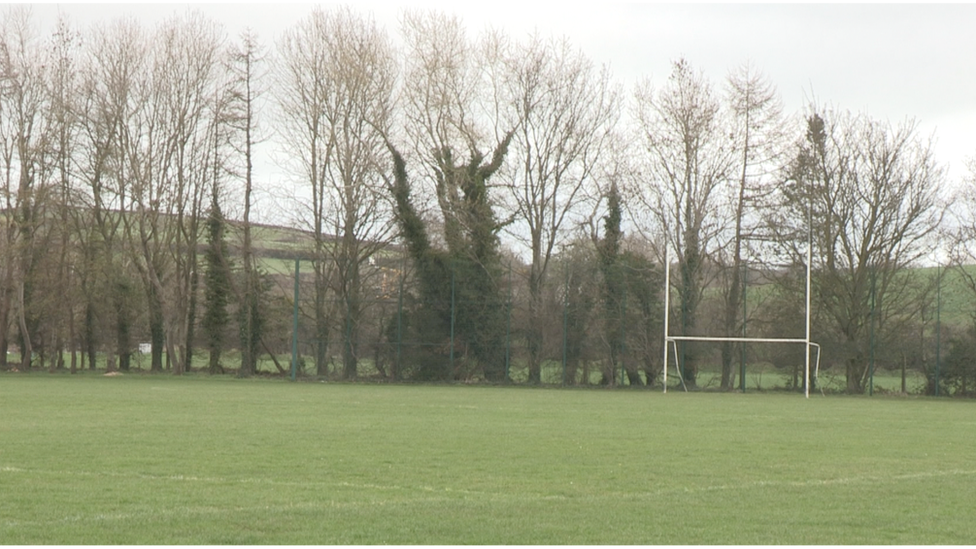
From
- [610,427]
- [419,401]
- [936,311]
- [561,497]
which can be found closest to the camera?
[561,497]

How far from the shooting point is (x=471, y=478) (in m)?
9.88

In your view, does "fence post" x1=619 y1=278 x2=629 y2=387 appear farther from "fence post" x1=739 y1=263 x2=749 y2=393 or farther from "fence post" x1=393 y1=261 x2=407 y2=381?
"fence post" x1=393 y1=261 x2=407 y2=381

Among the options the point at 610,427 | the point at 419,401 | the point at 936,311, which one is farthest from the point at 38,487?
the point at 936,311

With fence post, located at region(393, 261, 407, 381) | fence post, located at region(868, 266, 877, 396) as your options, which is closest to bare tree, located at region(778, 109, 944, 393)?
fence post, located at region(868, 266, 877, 396)

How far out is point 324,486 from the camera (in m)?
9.17

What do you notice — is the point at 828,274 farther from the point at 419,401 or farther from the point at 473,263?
the point at 419,401

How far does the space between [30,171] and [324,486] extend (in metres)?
35.5

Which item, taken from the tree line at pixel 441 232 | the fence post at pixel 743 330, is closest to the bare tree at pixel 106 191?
the tree line at pixel 441 232

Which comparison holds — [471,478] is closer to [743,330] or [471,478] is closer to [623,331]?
[623,331]

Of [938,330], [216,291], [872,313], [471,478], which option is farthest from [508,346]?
[471,478]

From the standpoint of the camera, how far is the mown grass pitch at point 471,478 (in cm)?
710

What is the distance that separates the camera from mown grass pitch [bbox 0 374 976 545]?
710 cm

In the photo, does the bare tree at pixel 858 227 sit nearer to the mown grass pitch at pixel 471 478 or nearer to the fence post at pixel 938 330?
the fence post at pixel 938 330

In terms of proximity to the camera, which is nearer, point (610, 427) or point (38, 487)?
point (38, 487)
